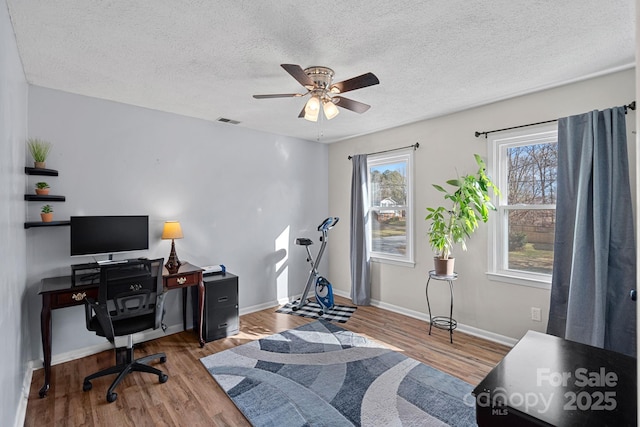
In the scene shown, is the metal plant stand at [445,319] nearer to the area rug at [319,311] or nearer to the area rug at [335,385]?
the area rug at [335,385]

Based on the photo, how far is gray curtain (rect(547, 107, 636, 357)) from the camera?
2.35 meters

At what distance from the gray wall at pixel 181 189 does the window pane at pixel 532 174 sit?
2762mm

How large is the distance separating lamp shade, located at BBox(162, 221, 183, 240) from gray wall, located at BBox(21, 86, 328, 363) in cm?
19

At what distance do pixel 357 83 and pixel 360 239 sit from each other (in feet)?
8.92

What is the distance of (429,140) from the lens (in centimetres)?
374

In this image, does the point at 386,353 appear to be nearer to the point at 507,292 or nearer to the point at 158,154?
the point at 507,292

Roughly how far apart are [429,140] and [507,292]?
6.22 feet

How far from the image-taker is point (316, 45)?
6.79ft

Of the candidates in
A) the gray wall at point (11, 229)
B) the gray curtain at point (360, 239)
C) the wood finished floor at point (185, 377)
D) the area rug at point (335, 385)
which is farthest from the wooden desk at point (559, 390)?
the gray curtain at point (360, 239)

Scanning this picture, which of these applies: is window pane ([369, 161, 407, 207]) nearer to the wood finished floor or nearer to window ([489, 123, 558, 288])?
window ([489, 123, 558, 288])

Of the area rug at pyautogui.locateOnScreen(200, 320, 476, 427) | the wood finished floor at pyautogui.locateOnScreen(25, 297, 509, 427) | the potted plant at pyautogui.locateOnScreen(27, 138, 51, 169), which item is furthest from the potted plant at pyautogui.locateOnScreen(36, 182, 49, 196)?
the area rug at pyautogui.locateOnScreen(200, 320, 476, 427)

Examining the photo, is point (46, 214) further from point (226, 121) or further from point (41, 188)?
point (226, 121)

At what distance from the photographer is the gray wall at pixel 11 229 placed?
1562 mm

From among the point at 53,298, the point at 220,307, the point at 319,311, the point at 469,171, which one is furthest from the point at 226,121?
the point at 469,171
